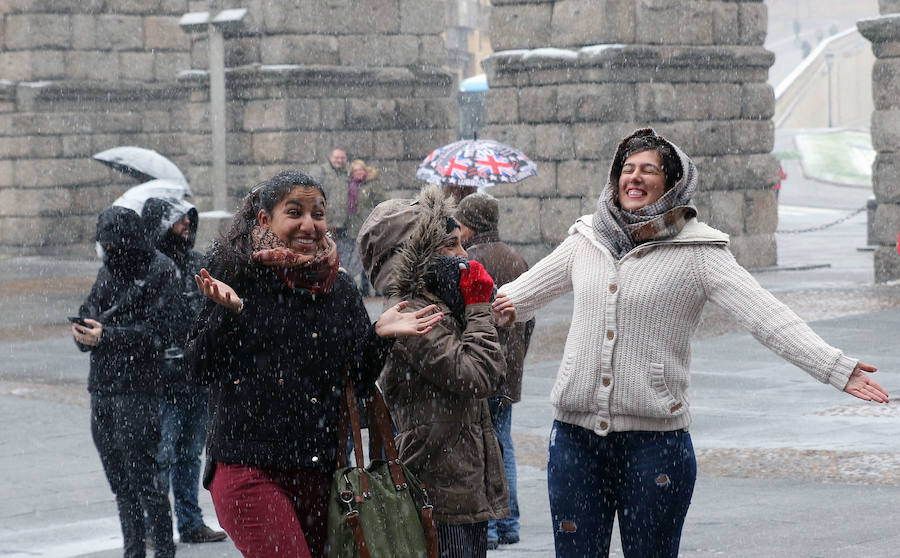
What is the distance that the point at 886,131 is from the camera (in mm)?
17141

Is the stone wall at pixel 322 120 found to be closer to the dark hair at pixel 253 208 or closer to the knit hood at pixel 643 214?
the knit hood at pixel 643 214

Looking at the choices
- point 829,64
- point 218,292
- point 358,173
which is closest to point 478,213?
point 218,292

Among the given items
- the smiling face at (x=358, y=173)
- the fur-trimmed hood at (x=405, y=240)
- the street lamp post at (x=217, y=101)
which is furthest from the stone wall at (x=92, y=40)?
the fur-trimmed hood at (x=405, y=240)

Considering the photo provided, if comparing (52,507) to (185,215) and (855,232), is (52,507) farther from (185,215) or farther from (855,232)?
(855,232)

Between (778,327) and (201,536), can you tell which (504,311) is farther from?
(201,536)

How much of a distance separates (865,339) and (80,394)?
19.8 ft

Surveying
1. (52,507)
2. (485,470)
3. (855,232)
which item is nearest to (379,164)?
(855,232)

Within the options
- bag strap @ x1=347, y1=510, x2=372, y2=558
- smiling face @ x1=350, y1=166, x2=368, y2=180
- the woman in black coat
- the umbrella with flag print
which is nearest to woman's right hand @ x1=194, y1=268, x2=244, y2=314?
the woman in black coat

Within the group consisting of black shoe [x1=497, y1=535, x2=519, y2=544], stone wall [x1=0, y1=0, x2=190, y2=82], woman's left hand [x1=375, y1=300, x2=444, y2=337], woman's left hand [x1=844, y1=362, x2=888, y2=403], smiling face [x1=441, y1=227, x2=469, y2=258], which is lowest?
black shoe [x1=497, y1=535, x2=519, y2=544]

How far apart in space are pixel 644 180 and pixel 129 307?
106 inches

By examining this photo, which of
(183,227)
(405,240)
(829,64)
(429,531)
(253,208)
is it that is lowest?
(429,531)

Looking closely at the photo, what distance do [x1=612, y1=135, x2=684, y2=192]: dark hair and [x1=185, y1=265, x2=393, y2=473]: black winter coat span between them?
991 mm

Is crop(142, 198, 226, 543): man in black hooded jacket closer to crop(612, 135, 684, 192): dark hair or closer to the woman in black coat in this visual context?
the woman in black coat

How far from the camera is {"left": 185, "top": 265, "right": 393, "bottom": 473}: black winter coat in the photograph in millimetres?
4344
